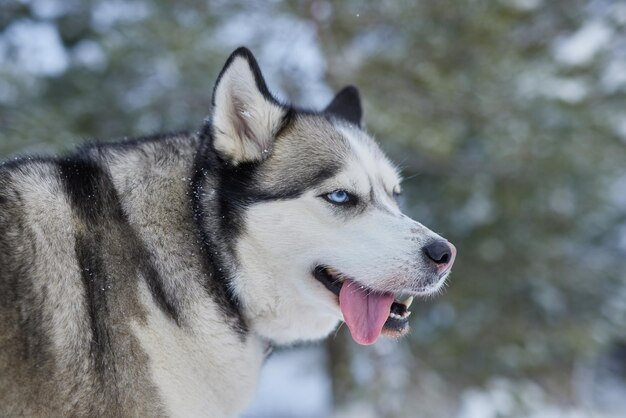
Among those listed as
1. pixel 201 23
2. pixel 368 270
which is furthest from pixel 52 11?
pixel 368 270

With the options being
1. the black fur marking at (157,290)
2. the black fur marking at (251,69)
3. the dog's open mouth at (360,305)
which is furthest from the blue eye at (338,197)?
the black fur marking at (157,290)

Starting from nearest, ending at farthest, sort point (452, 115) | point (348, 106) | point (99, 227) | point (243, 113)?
1. point (99, 227)
2. point (243, 113)
3. point (348, 106)
4. point (452, 115)

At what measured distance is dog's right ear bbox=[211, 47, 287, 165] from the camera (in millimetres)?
3076

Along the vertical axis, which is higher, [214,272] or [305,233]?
[305,233]

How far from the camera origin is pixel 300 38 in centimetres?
827

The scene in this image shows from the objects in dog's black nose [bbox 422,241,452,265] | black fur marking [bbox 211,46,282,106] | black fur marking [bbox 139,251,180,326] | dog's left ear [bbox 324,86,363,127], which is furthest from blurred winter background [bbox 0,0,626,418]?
black fur marking [bbox 139,251,180,326]

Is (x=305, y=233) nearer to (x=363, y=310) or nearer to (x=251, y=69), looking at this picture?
(x=363, y=310)

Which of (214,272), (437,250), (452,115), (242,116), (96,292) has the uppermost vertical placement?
(242,116)

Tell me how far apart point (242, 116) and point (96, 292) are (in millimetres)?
1049

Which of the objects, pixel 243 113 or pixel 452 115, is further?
pixel 452 115

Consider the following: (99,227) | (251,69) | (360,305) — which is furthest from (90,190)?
(360,305)

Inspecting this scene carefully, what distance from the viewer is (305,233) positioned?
9.96 feet

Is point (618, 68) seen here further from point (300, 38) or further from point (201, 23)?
point (201, 23)

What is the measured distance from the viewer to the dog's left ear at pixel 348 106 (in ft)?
13.4
